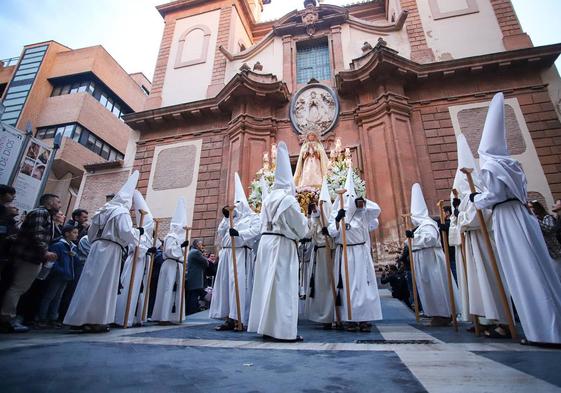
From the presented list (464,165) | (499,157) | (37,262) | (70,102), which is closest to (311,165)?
(464,165)

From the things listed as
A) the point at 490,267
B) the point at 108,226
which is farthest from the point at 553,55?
the point at 108,226

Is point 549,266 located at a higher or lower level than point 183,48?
lower

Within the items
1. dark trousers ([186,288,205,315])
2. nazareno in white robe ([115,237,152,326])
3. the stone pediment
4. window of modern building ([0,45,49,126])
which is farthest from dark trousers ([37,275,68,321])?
window of modern building ([0,45,49,126])

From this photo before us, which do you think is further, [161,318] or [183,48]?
[183,48]

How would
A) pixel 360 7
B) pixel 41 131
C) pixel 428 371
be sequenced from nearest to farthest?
1. pixel 428 371
2. pixel 360 7
3. pixel 41 131

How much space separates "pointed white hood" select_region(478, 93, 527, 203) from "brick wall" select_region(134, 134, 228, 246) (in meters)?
9.55

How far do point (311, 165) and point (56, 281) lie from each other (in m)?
7.16

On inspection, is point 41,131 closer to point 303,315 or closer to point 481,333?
point 303,315

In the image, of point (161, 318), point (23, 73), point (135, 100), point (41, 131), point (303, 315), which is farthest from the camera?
point (135, 100)

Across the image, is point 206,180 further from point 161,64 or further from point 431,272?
point 431,272

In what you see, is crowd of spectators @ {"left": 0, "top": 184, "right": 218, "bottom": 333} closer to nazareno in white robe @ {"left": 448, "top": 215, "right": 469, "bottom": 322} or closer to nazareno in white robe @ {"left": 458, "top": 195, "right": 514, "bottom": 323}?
nazareno in white robe @ {"left": 458, "top": 195, "right": 514, "bottom": 323}

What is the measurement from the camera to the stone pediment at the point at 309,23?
14.9 meters

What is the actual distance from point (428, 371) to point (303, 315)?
511 cm

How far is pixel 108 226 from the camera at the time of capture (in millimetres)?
4566
